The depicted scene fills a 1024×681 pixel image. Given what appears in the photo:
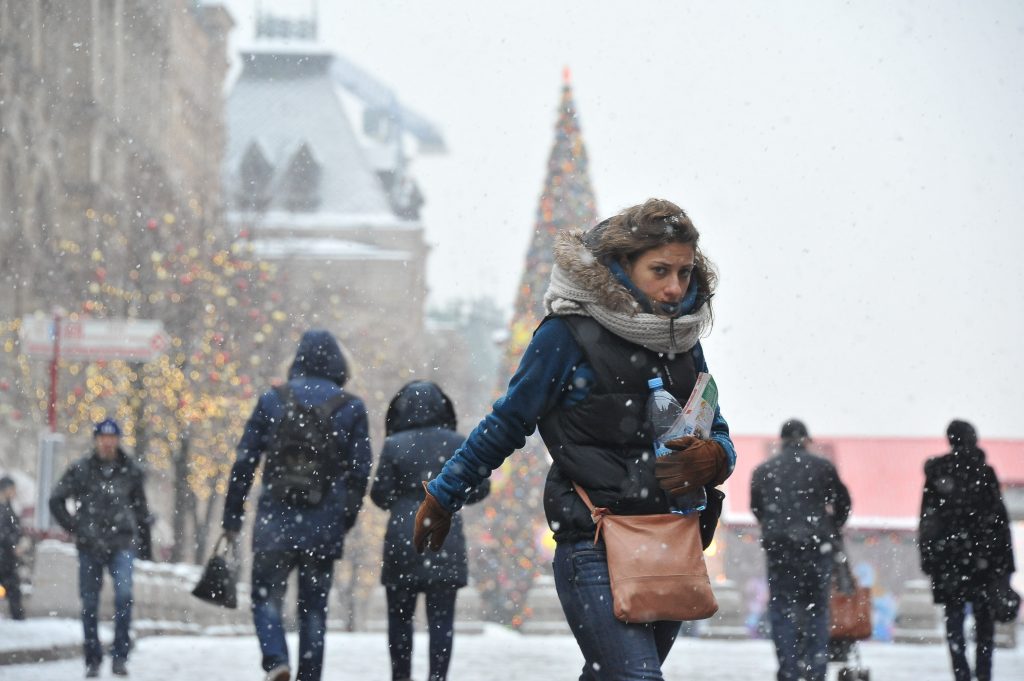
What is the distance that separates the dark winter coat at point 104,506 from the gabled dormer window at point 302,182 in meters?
69.4

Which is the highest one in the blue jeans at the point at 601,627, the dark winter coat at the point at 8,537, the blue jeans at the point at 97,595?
the blue jeans at the point at 601,627

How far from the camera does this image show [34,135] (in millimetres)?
42906

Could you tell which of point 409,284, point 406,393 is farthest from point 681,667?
point 409,284

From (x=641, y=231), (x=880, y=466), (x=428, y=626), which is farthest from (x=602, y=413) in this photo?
(x=880, y=466)

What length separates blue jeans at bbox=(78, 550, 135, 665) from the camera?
10719mm

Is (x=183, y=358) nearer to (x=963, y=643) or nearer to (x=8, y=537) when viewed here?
(x=8, y=537)

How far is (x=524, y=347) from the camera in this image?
88.1 feet

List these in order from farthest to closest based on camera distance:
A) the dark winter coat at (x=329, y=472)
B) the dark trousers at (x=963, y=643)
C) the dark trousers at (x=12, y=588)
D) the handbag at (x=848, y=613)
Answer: the dark trousers at (x=12, y=588), the handbag at (x=848, y=613), the dark trousers at (x=963, y=643), the dark winter coat at (x=329, y=472)

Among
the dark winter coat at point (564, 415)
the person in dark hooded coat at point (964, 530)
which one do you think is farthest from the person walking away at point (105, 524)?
the dark winter coat at point (564, 415)

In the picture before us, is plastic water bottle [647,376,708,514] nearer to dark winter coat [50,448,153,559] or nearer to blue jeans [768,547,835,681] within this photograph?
blue jeans [768,547,835,681]

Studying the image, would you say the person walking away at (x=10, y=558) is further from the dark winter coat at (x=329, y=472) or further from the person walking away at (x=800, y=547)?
the dark winter coat at (x=329, y=472)

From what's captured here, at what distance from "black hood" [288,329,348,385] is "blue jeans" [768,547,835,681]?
9.93ft

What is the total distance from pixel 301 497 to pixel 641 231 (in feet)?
12.0

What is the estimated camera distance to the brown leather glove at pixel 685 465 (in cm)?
418
